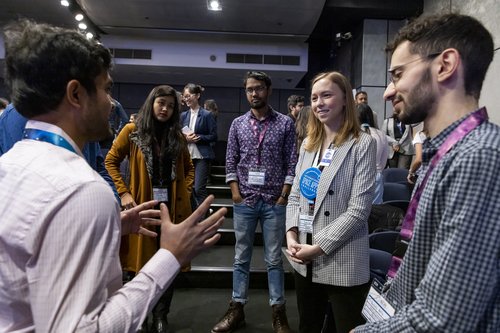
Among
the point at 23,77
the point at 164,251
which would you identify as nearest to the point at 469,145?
the point at 164,251

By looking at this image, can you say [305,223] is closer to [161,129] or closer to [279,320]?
[279,320]

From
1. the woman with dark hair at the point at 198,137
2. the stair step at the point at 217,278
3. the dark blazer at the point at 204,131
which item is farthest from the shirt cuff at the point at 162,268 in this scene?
the dark blazer at the point at 204,131

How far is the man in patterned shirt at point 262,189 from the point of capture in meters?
2.35

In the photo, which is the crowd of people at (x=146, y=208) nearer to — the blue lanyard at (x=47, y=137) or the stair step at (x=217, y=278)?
the blue lanyard at (x=47, y=137)

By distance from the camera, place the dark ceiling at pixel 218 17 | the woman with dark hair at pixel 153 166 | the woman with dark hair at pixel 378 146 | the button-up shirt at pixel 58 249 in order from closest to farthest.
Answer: the button-up shirt at pixel 58 249 < the woman with dark hair at pixel 153 166 < the woman with dark hair at pixel 378 146 < the dark ceiling at pixel 218 17

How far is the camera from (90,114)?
0.82 meters

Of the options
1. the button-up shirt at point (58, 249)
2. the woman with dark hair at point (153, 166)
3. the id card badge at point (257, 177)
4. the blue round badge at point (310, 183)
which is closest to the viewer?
the button-up shirt at point (58, 249)

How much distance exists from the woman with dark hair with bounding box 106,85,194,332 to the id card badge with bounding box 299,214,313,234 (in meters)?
0.94

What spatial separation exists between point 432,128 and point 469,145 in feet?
0.54

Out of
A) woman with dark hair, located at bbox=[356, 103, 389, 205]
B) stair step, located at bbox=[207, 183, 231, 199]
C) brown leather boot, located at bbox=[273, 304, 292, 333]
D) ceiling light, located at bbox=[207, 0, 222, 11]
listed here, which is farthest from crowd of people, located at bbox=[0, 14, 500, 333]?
ceiling light, located at bbox=[207, 0, 222, 11]

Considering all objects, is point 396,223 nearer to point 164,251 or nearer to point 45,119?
point 164,251

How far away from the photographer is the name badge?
1586 millimetres

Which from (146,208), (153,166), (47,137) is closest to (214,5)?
(153,166)

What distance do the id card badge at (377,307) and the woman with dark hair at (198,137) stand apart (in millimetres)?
2714
